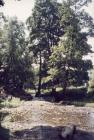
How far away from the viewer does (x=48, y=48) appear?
64688 mm

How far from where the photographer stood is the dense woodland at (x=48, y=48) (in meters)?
56.9

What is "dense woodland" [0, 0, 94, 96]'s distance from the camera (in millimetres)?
56875

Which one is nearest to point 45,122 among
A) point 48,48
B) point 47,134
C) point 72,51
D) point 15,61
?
point 47,134

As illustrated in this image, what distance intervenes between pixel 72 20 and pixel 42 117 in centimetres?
2704

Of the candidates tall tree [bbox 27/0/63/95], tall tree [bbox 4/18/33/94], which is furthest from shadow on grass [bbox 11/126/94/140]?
tall tree [bbox 27/0/63/95]

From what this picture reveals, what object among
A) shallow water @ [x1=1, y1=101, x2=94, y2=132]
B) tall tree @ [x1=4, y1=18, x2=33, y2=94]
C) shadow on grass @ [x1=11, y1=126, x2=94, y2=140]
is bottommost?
shadow on grass @ [x1=11, y1=126, x2=94, y2=140]

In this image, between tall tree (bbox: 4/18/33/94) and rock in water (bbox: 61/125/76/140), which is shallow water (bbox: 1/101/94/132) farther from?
tall tree (bbox: 4/18/33/94)

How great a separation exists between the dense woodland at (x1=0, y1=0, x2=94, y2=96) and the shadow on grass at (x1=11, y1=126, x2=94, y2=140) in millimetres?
30576

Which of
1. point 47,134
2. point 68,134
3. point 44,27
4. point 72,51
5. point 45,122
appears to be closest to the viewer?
point 68,134

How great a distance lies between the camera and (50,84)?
60531 mm

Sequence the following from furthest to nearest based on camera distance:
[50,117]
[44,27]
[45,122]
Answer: [44,27] → [50,117] → [45,122]

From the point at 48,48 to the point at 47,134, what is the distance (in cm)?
4176

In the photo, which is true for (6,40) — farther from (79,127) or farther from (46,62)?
(79,127)

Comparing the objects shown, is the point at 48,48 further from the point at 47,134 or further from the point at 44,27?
the point at 47,134
